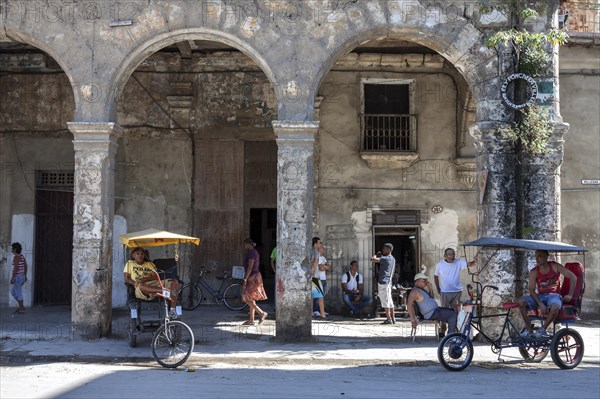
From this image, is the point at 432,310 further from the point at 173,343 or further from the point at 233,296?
the point at 233,296

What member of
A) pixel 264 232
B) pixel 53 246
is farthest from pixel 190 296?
pixel 264 232

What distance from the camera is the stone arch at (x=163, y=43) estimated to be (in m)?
12.4

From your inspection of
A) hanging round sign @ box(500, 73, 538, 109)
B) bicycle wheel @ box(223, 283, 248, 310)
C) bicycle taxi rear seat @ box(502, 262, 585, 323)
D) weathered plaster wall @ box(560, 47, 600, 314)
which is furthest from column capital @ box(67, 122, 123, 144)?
weathered plaster wall @ box(560, 47, 600, 314)

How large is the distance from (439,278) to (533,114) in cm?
304

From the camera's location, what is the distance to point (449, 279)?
12.4 metres

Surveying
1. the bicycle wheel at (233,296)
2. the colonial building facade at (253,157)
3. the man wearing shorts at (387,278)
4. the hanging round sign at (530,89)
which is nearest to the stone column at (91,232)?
the colonial building facade at (253,157)

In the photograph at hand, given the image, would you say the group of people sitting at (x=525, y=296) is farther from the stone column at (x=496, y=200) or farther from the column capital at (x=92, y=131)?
the column capital at (x=92, y=131)

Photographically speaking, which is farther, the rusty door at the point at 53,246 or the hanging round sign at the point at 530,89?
the rusty door at the point at 53,246

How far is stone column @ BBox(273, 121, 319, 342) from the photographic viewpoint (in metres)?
12.1

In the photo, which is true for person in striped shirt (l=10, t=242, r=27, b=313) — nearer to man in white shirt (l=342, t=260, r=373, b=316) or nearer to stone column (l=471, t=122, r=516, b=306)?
man in white shirt (l=342, t=260, r=373, b=316)

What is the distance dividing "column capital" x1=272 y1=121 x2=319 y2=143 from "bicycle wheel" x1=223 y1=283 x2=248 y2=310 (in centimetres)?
535

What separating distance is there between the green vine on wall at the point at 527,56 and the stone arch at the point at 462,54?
26cm

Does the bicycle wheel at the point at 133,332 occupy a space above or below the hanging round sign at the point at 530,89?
below

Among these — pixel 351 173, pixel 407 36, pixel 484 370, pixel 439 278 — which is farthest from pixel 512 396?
pixel 351 173
